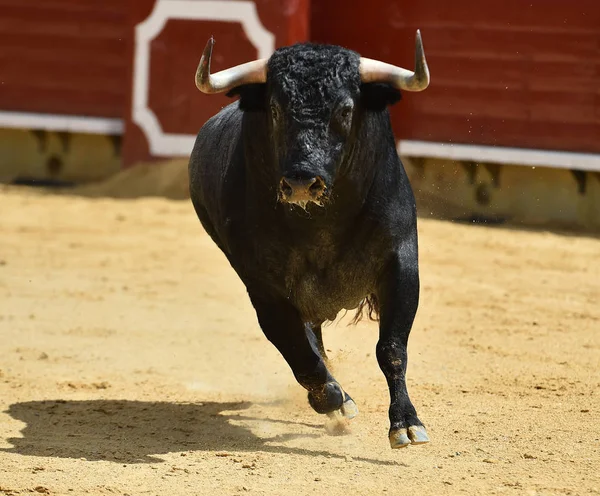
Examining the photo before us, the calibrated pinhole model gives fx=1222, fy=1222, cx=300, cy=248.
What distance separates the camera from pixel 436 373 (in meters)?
4.54

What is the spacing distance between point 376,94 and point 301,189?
538 millimetres

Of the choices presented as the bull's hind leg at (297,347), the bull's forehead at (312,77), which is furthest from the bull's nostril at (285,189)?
the bull's hind leg at (297,347)

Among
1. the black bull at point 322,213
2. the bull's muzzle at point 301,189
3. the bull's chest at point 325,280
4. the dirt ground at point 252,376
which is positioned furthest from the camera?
the bull's chest at point 325,280

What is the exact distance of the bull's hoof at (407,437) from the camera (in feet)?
10.6

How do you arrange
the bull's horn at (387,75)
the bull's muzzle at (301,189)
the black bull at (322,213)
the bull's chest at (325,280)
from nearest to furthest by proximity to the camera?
the bull's muzzle at (301,189) → the black bull at (322,213) → the bull's horn at (387,75) → the bull's chest at (325,280)

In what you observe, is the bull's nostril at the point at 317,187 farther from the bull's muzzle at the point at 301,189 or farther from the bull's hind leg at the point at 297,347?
the bull's hind leg at the point at 297,347

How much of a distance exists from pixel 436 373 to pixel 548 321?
120 cm

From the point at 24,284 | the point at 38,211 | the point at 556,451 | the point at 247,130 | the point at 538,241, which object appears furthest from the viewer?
the point at 38,211

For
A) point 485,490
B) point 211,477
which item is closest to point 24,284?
point 211,477

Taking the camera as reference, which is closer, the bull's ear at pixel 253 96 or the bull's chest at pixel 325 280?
the bull's ear at pixel 253 96

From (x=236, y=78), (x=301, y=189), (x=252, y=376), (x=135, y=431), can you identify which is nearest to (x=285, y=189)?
(x=301, y=189)

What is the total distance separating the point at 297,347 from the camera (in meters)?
3.69

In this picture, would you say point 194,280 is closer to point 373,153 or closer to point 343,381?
point 343,381

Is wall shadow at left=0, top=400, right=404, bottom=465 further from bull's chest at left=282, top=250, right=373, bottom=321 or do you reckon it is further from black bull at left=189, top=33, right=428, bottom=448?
bull's chest at left=282, top=250, right=373, bottom=321
